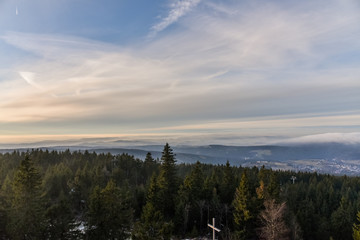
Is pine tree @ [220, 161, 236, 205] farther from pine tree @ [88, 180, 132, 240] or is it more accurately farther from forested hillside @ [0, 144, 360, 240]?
pine tree @ [88, 180, 132, 240]

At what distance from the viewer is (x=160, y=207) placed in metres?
46.9

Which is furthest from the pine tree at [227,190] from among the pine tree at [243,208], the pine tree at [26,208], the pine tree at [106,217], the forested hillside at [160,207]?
the pine tree at [26,208]

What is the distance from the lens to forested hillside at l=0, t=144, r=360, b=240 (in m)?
27.4

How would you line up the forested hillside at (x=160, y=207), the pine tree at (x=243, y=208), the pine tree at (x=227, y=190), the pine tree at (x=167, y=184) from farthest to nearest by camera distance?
the pine tree at (x=227, y=190) < the pine tree at (x=167, y=184) < the pine tree at (x=243, y=208) < the forested hillside at (x=160, y=207)

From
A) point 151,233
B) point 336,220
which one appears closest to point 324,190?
point 336,220

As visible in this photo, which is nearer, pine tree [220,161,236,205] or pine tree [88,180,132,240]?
pine tree [88,180,132,240]

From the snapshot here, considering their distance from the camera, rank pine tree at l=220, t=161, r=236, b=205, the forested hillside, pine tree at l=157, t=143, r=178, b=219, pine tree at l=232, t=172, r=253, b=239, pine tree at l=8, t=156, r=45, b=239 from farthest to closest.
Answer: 1. pine tree at l=220, t=161, r=236, b=205
2. pine tree at l=157, t=143, r=178, b=219
3. pine tree at l=232, t=172, r=253, b=239
4. the forested hillside
5. pine tree at l=8, t=156, r=45, b=239

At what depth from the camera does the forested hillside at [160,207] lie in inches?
1077

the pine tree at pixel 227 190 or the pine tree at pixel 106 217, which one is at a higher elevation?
the pine tree at pixel 106 217

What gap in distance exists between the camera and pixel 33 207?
27469 millimetres

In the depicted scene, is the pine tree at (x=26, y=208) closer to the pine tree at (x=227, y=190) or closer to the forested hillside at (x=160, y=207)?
the forested hillside at (x=160, y=207)

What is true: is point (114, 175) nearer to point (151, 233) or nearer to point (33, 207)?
point (33, 207)

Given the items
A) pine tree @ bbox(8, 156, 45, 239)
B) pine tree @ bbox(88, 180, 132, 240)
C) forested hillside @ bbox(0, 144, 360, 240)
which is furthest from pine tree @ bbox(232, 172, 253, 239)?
pine tree @ bbox(8, 156, 45, 239)

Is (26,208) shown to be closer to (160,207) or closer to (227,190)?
(160,207)
